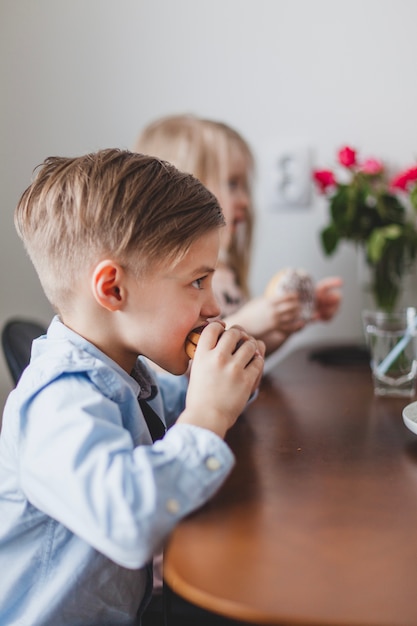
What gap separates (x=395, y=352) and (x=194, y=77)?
2.70ft

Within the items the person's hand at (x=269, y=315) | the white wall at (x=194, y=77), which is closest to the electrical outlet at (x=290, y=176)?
the white wall at (x=194, y=77)

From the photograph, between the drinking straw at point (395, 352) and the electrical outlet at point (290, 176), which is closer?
the drinking straw at point (395, 352)

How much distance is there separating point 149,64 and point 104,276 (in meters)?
0.95

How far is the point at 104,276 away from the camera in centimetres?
72

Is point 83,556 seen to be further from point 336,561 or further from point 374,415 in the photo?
point 374,415

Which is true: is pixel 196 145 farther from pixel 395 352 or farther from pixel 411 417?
pixel 411 417

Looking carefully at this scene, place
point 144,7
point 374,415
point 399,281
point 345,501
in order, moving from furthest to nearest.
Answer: point 144,7 → point 399,281 → point 374,415 → point 345,501

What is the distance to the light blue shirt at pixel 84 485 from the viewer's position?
22.6 inches

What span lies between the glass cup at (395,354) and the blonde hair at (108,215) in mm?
425

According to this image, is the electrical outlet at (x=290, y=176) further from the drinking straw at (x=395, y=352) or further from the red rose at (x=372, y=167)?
the drinking straw at (x=395, y=352)

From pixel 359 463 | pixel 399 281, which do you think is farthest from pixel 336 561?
pixel 399 281

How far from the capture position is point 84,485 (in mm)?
581

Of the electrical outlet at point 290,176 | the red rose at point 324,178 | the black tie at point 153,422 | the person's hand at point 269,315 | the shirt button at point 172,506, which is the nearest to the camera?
the shirt button at point 172,506

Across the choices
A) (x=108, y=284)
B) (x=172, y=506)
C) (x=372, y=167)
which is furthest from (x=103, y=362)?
(x=372, y=167)
